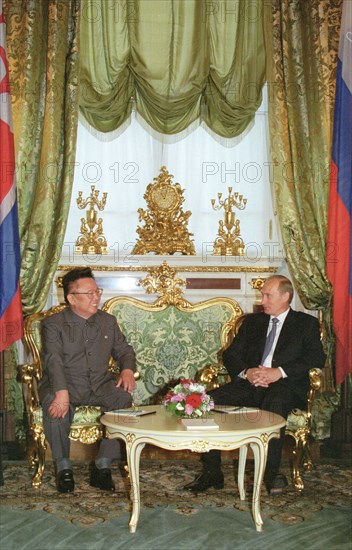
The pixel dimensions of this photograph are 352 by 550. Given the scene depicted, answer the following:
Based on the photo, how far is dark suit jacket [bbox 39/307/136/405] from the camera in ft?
14.2

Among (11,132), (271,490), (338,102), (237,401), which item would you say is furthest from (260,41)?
(271,490)

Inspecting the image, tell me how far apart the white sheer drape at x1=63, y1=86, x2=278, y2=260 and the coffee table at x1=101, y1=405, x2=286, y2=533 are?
2.24 meters

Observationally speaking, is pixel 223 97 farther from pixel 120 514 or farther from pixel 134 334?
pixel 120 514

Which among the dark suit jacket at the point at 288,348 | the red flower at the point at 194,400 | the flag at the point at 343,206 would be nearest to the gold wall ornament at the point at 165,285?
the dark suit jacket at the point at 288,348

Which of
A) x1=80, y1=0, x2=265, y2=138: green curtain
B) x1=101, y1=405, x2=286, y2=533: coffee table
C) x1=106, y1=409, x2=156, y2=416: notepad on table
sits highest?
x1=80, y1=0, x2=265, y2=138: green curtain

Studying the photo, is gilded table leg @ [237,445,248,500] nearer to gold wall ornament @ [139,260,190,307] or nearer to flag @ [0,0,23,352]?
gold wall ornament @ [139,260,190,307]

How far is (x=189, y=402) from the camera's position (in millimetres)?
3547

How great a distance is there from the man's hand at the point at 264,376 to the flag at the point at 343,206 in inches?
34.8

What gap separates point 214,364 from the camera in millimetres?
5023

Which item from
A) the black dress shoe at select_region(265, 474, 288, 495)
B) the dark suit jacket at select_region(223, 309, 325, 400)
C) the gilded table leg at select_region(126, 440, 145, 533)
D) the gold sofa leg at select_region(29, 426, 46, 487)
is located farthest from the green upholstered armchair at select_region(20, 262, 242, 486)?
the gilded table leg at select_region(126, 440, 145, 533)

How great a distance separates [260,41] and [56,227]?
6.72 ft

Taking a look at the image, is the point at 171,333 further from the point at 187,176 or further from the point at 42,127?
the point at 42,127

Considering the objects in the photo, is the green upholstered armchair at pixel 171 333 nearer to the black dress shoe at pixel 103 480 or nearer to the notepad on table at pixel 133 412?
the black dress shoe at pixel 103 480

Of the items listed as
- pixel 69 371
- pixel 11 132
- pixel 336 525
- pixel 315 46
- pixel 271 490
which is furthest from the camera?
pixel 315 46
